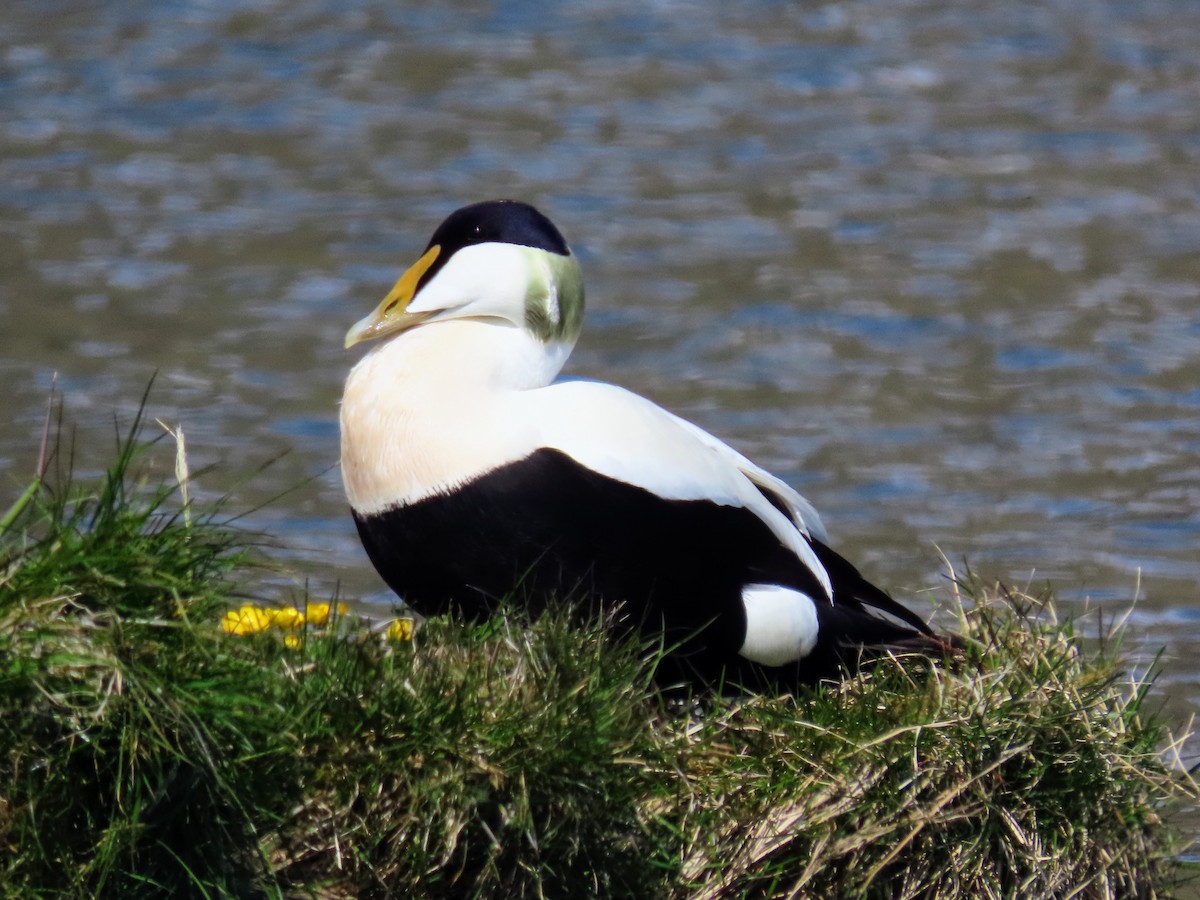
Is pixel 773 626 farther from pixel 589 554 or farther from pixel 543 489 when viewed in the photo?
pixel 543 489

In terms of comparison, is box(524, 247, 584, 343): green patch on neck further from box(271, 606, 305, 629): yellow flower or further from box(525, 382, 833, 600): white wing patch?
box(271, 606, 305, 629): yellow flower

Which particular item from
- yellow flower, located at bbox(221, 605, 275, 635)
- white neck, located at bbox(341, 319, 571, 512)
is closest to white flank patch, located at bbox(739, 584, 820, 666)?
white neck, located at bbox(341, 319, 571, 512)

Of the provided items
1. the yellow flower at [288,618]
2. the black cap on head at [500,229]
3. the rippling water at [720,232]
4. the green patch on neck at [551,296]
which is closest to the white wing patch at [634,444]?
the green patch on neck at [551,296]

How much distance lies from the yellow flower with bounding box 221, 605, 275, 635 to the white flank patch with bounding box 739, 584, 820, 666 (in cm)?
79

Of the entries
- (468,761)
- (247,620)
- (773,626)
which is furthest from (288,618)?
(773,626)

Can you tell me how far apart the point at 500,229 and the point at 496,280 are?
0.34 feet

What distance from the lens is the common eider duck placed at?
288cm

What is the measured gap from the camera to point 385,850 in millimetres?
2514

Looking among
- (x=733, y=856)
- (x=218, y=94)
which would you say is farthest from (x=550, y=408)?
(x=218, y=94)

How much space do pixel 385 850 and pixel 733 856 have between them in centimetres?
52

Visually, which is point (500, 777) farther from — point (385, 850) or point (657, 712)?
point (657, 712)

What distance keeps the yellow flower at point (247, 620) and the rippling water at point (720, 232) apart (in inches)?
82.2

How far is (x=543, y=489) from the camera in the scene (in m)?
2.87

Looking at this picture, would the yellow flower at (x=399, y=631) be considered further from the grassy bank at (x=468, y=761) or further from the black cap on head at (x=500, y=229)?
the black cap on head at (x=500, y=229)
